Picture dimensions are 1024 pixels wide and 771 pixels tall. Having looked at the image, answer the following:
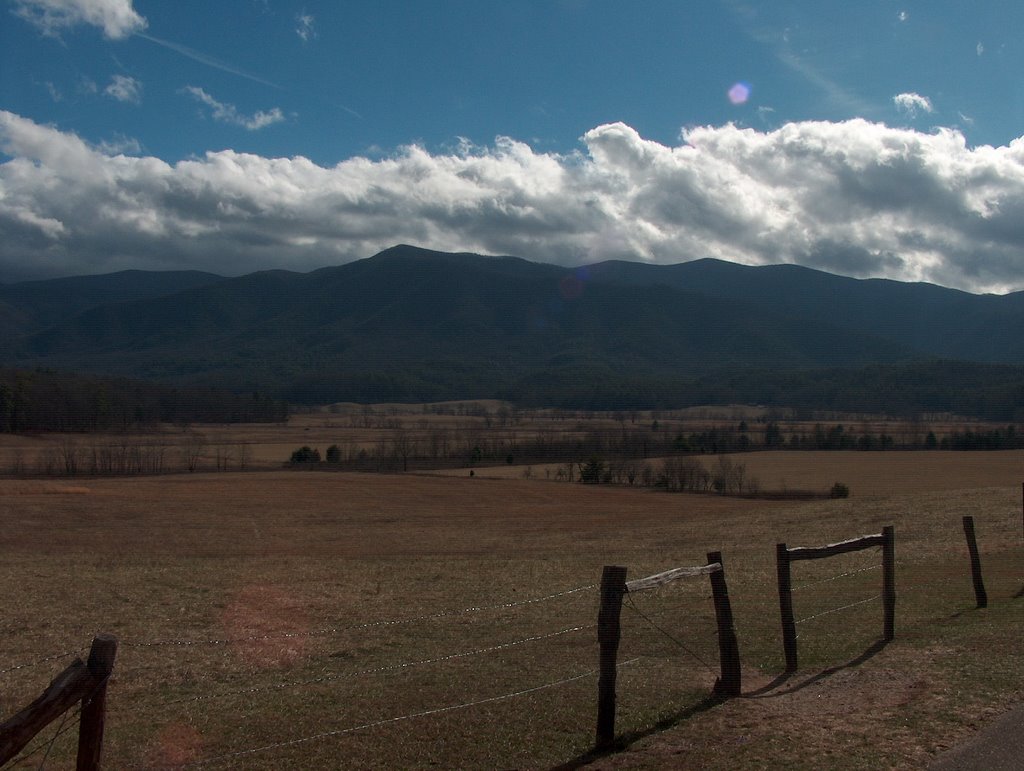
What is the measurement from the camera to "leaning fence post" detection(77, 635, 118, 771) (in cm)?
618

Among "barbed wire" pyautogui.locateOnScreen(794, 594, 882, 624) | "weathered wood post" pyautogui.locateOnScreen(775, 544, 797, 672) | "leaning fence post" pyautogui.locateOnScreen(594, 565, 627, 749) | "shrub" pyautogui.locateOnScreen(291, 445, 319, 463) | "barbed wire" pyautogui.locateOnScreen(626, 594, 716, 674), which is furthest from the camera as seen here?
"shrub" pyautogui.locateOnScreen(291, 445, 319, 463)

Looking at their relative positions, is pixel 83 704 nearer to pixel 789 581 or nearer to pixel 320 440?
pixel 789 581

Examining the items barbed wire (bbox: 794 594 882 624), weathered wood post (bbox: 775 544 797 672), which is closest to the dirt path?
weathered wood post (bbox: 775 544 797 672)

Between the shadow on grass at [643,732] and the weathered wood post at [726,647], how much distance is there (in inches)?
6.0

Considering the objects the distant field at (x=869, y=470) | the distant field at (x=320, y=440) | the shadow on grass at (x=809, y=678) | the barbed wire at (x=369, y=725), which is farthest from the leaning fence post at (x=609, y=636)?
the distant field at (x=320, y=440)

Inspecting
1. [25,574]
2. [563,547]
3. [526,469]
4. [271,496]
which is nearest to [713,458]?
[526,469]

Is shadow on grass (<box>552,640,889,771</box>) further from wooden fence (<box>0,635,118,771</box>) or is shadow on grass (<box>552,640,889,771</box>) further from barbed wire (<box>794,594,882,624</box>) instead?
wooden fence (<box>0,635,118,771</box>)

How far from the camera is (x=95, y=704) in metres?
6.27

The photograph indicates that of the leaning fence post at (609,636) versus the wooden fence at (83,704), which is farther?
the leaning fence post at (609,636)

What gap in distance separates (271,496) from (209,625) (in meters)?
48.3

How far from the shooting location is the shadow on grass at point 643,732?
25.6ft

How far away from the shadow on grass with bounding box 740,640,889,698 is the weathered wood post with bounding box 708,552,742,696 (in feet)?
0.62

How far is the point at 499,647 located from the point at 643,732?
5.23 meters

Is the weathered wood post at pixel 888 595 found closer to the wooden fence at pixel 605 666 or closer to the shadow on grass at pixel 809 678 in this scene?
the wooden fence at pixel 605 666
